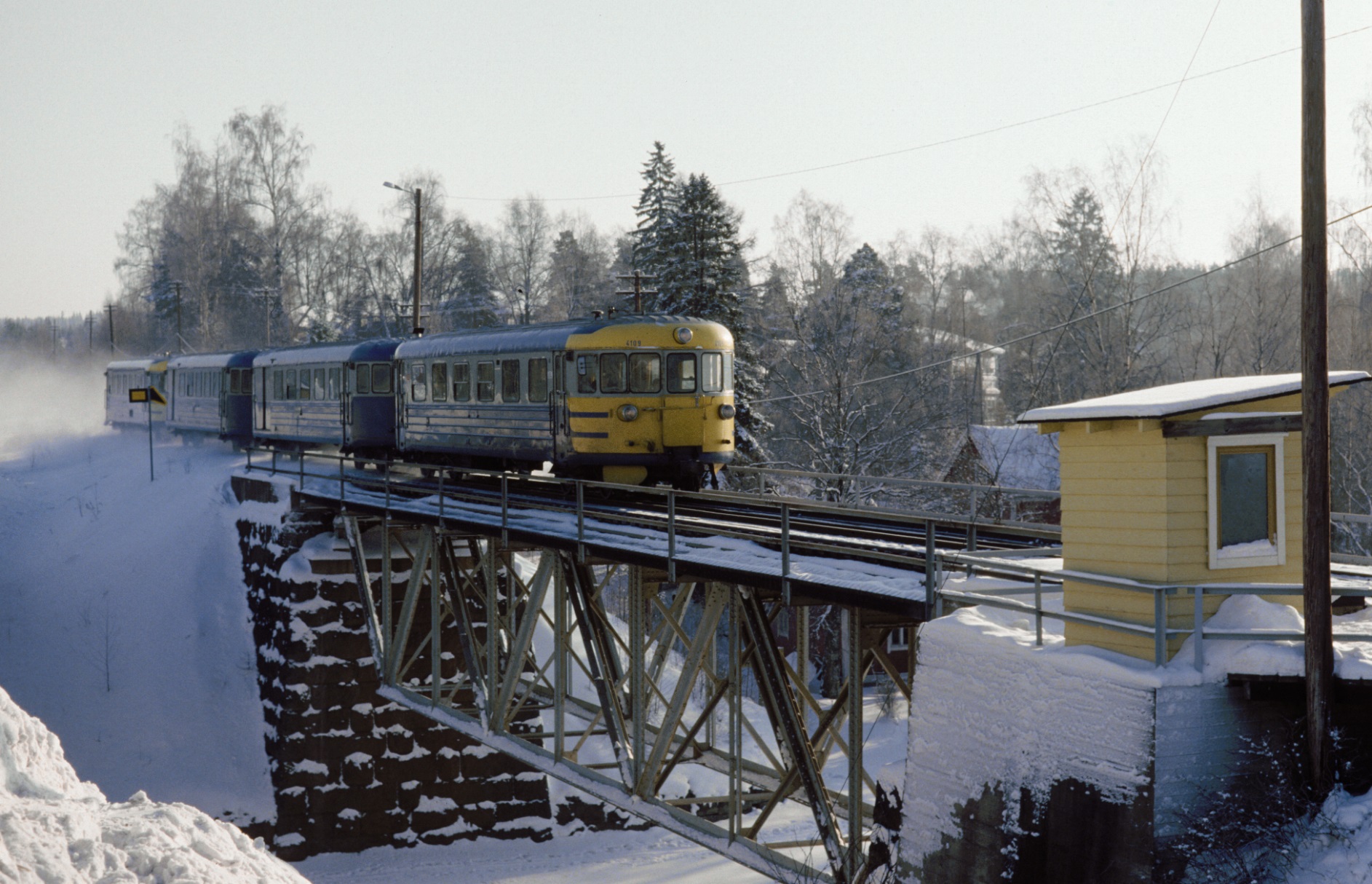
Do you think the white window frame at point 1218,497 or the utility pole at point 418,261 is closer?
the white window frame at point 1218,497

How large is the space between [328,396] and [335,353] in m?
1.11

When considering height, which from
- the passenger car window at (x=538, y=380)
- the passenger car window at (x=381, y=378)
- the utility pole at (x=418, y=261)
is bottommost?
the passenger car window at (x=538, y=380)

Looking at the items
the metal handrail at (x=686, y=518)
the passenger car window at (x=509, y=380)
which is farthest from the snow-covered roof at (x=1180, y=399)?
the passenger car window at (x=509, y=380)

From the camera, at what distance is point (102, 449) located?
147 ft

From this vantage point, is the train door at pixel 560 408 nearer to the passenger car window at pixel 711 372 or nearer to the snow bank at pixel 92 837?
the passenger car window at pixel 711 372

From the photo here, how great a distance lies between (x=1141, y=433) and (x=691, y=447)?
10649 millimetres

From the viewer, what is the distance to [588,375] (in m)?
18.4

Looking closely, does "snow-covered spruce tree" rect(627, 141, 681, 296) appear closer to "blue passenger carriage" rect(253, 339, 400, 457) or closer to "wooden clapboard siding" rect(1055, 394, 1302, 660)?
"blue passenger carriage" rect(253, 339, 400, 457)

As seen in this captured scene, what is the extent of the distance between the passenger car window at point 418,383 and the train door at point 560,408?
5499mm

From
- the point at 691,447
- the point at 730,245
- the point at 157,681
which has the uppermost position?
the point at 730,245

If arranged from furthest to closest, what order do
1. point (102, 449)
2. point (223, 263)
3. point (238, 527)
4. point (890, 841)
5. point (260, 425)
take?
point (223, 263)
point (102, 449)
point (260, 425)
point (238, 527)
point (890, 841)

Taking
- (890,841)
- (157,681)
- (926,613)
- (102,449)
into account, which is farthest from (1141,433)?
(102,449)

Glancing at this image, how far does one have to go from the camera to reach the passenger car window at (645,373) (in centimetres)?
1855

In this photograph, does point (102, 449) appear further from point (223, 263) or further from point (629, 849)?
point (629, 849)
